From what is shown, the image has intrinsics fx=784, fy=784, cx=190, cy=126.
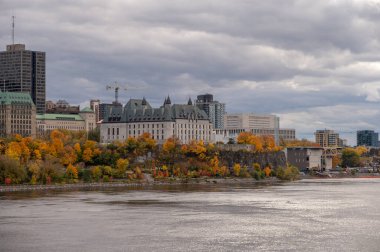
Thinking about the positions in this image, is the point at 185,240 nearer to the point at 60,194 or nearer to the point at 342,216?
the point at 342,216

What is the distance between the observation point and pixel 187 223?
78.2m

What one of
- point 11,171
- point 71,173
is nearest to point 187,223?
point 11,171

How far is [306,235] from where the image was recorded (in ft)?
228

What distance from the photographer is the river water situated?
64.3 m

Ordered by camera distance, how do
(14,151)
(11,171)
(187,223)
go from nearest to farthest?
(187,223) → (11,171) → (14,151)

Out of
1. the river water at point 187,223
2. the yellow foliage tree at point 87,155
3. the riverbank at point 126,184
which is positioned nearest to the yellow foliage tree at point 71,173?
the riverbank at point 126,184

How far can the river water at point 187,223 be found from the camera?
64.3 meters

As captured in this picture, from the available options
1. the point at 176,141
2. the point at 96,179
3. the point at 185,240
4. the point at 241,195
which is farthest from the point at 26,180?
the point at 185,240

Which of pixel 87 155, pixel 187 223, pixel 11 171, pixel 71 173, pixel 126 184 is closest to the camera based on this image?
pixel 187 223

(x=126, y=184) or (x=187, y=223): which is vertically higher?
(x=126, y=184)

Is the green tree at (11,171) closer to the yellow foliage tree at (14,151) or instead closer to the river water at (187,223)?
the yellow foliage tree at (14,151)

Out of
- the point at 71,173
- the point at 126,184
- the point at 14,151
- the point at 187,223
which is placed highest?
the point at 14,151

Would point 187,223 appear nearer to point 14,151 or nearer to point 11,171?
point 11,171

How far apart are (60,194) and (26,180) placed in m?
21.0
